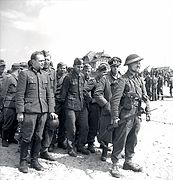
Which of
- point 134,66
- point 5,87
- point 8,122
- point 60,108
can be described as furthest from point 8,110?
point 134,66

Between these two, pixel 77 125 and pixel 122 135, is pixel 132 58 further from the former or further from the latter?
pixel 77 125

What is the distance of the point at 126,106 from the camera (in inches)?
208

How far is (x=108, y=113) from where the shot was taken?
19.4 feet

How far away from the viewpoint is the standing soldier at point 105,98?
586 centimetres

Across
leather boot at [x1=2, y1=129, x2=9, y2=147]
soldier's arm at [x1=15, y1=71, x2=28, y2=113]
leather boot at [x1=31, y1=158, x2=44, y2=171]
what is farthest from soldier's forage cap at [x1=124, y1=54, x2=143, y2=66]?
leather boot at [x1=2, y1=129, x2=9, y2=147]

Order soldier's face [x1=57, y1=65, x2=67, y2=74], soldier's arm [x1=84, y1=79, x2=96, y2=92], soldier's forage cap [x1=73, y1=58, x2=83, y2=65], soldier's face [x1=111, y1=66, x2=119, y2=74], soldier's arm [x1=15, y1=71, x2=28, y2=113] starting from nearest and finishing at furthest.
Result: soldier's arm [x1=15, y1=71, x2=28, y2=113] < soldier's face [x1=111, y1=66, x2=119, y2=74] < soldier's forage cap [x1=73, y1=58, x2=83, y2=65] < soldier's arm [x1=84, y1=79, x2=96, y2=92] < soldier's face [x1=57, y1=65, x2=67, y2=74]

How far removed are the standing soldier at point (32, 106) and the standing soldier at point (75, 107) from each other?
0.98m

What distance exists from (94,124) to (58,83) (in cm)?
131

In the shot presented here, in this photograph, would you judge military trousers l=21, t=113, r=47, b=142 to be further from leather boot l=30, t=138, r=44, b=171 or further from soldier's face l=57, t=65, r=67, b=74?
soldier's face l=57, t=65, r=67, b=74

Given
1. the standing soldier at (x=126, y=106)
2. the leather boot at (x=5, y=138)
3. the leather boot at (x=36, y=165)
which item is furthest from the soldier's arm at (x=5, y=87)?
the standing soldier at (x=126, y=106)

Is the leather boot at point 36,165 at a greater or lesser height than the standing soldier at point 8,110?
lesser

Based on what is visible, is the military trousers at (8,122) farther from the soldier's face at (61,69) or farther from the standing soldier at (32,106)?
the standing soldier at (32,106)

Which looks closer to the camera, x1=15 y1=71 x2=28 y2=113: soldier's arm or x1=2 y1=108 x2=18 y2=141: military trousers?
x1=15 y1=71 x2=28 y2=113: soldier's arm

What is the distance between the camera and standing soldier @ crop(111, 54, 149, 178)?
5.21 metres
